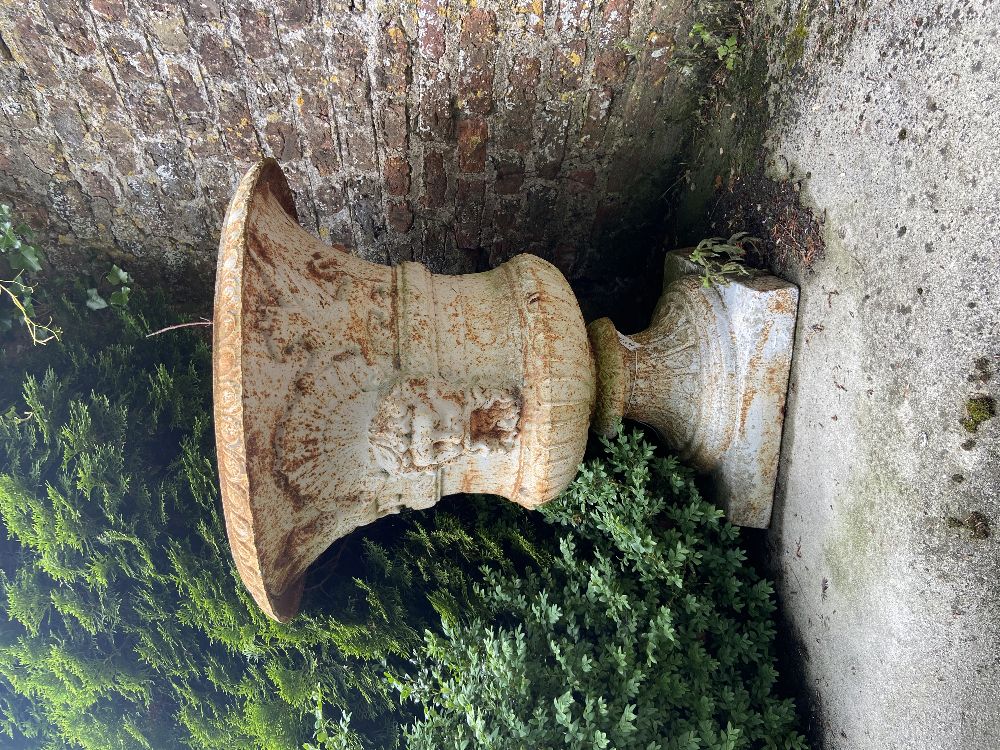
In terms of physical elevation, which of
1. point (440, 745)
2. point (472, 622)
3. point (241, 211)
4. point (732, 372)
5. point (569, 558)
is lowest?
point (440, 745)

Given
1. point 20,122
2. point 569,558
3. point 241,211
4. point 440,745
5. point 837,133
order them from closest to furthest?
point 241,211
point 837,133
point 440,745
point 569,558
point 20,122

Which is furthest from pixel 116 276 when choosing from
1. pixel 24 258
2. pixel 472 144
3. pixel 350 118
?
pixel 472 144

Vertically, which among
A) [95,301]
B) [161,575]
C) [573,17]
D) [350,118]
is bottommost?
[161,575]

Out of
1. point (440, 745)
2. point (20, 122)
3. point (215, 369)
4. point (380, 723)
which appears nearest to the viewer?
point (215, 369)

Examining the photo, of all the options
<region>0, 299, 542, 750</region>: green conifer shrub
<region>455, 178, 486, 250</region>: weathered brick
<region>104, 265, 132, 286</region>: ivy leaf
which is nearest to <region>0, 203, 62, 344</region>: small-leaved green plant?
<region>0, 299, 542, 750</region>: green conifer shrub

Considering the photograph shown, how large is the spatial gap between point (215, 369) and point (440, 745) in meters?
1.53

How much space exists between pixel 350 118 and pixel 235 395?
1.58 metres

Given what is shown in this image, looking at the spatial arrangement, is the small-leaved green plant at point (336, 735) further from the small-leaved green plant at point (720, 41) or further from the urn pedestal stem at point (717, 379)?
the small-leaved green plant at point (720, 41)

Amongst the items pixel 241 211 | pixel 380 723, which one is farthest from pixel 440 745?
pixel 241 211

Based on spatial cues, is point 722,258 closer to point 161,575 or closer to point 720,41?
point 720,41

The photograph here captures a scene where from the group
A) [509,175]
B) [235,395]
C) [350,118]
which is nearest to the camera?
[235,395]

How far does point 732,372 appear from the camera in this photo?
2234mm

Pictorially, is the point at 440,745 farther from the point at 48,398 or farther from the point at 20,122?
the point at 20,122

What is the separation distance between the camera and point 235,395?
142 centimetres
